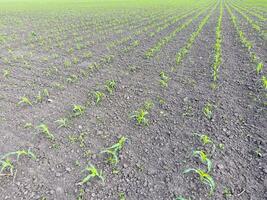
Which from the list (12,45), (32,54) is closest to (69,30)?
(12,45)

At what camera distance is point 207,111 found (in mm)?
4312

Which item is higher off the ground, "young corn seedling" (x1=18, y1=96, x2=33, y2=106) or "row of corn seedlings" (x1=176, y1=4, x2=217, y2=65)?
"row of corn seedlings" (x1=176, y1=4, x2=217, y2=65)

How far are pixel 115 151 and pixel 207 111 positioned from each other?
193cm

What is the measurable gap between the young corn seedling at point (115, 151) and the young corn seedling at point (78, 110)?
1.17 metres

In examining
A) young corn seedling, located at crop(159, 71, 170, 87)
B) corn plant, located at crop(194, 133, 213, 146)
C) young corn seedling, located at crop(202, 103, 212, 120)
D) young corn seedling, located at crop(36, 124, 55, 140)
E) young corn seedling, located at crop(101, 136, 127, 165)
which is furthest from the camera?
young corn seedling, located at crop(159, 71, 170, 87)

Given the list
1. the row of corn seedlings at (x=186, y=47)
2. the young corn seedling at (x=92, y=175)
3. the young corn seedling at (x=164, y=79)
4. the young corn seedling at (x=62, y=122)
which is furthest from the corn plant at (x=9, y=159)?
the row of corn seedlings at (x=186, y=47)

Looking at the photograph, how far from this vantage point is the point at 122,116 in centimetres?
446

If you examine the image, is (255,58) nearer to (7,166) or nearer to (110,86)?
(110,86)

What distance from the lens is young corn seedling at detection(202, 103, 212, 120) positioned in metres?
4.29

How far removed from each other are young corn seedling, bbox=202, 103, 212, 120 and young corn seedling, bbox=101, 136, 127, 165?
163cm

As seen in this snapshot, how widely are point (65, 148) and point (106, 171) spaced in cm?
84

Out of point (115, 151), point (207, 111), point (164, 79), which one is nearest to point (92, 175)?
point (115, 151)

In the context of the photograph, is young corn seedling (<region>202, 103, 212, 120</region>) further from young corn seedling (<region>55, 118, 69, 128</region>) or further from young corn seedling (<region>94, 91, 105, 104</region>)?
young corn seedling (<region>55, 118, 69, 128</region>)

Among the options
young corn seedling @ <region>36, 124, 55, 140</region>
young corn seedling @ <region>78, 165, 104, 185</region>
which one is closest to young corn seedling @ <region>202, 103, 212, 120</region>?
young corn seedling @ <region>78, 165, 104, 185</region>
